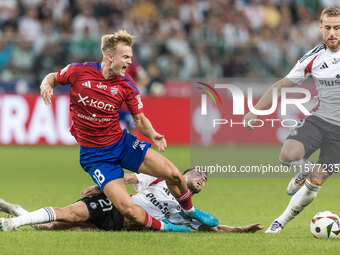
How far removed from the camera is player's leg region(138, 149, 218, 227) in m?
7.09

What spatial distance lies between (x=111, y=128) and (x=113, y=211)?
0.88m

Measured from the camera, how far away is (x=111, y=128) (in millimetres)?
7328

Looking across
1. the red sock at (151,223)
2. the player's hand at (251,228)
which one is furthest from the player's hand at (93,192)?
the player's hand at (251,228)

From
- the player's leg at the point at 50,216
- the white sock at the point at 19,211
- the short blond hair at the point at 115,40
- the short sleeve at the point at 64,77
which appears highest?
the short blond hair at the point at 115,40

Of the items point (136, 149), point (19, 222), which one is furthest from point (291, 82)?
point (19, 222)

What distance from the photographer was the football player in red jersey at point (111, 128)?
715 cm

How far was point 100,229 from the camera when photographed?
7359 millimetres

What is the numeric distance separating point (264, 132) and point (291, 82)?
9.10 metres

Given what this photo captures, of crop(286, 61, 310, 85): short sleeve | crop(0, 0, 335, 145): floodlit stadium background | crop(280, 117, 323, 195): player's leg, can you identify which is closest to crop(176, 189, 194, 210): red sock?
crop(280, 117, 323, 195): player's leg

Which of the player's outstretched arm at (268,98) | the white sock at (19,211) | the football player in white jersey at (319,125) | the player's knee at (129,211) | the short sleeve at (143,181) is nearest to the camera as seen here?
the player's knee at (129,211)

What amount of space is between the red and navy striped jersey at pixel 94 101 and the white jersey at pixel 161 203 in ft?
2.37

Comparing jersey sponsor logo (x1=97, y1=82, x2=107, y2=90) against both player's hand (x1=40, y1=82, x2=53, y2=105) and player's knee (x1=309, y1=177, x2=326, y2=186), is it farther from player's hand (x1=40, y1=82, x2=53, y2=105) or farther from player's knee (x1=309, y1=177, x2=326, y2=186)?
player's knee (x1=309, y1=177, x2=326, y2=186)

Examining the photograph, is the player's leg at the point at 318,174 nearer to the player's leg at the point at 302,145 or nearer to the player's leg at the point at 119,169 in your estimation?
the player's leg at the point at 302,145

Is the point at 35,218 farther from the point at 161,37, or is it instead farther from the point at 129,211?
the point at 161,37
